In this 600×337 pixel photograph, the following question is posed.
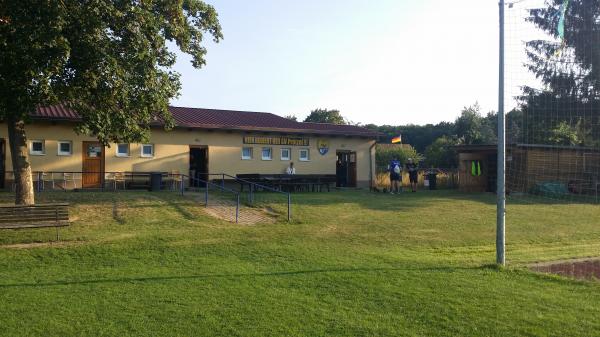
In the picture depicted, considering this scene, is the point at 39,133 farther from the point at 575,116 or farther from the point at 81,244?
the point at 575,116

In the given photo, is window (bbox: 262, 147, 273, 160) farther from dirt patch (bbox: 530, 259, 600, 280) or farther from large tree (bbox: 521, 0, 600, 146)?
dirt patch (bbox: 530, 259, 600, 280)

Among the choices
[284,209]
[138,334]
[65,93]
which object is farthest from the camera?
[284,209]

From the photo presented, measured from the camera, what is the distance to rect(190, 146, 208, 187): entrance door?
24.5 m

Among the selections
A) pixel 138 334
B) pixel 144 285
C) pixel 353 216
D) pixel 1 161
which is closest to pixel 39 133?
pixel 1 161

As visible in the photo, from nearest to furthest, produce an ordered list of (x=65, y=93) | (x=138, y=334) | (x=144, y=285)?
1. (x=138, y=334)
2. (x=144, y=285)
3. (x=65, y=93)

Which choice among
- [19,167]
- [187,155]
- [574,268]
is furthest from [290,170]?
[574,268]

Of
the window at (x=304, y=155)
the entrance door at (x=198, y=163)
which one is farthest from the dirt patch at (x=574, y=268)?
the window at (x=304, y=155)

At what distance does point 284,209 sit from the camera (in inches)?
638

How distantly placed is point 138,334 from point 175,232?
7266 millimetres

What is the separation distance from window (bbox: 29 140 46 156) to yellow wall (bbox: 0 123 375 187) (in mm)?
133

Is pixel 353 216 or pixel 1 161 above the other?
pixel 1 161

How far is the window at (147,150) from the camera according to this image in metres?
23.0

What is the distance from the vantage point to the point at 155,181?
20.4m

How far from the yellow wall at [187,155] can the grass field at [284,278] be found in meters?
6.29
